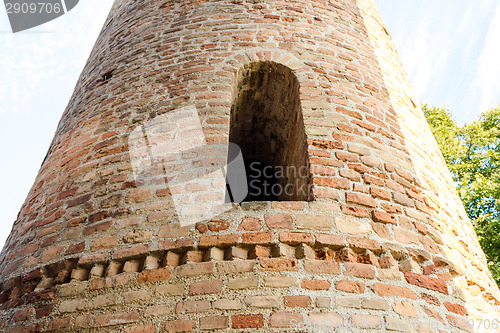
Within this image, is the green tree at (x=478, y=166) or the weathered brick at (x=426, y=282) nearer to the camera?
the weathered brick at (x=426, y=282)

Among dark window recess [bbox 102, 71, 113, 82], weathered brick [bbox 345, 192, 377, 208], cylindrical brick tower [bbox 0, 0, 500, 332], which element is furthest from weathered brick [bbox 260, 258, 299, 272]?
dark window recess [bbox 102, 71, 113, 82]

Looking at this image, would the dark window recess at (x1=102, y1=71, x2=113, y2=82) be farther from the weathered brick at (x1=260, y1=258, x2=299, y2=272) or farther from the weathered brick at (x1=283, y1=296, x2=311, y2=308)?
the weathered brick at (x1=283, y1=296, x2=311, y2=308)

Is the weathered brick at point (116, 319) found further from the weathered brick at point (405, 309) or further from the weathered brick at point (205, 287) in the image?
the weathered brick at point (405, 309)

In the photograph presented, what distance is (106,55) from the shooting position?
3680 mm

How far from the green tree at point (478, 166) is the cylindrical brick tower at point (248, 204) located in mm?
4887

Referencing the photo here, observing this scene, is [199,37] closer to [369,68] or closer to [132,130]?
[132,130]

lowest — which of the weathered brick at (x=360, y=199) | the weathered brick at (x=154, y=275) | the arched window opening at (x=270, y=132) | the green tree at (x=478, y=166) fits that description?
the weathered brick at (x=154, y=275)

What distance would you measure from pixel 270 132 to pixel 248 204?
1603 mm

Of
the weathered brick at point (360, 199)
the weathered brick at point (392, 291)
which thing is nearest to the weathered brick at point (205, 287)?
the weathered brick at point (392, 291)

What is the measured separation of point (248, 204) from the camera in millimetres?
2053

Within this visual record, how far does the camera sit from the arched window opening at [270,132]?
2.82 meters

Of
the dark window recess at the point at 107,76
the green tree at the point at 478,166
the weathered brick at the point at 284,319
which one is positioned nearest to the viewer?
the weathered brick at the point at 284,319

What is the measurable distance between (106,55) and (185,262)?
269 cm

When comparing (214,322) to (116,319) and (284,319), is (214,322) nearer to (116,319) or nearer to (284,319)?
(284,319)
